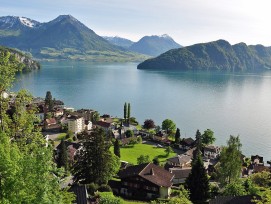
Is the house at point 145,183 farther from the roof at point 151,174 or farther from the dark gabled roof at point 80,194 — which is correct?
the dark gabled roof at point 80,194

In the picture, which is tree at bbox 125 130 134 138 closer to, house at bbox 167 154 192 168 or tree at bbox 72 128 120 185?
house at bbox 167 154 192 168

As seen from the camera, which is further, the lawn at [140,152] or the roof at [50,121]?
the roof at [50,121]

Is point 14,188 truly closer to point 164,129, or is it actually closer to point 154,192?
point 154,192

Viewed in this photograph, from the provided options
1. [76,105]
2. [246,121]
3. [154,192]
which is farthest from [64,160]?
[76,105]

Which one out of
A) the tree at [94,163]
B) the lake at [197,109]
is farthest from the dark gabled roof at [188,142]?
the tree at [94,163]

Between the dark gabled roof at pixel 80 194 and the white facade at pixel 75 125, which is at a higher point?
the dark gabled roof at pixel 80 194


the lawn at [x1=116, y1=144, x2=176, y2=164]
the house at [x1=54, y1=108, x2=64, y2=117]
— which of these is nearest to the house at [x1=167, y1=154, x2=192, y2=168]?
the lawn at [x1=116, y1=144, x2=176, y2=164]

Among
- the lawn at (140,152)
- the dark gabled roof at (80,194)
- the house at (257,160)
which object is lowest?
the house at (257,160)

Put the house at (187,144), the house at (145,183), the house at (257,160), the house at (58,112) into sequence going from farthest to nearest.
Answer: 1. the house at (58,112)
2. the house at (187,144)
3. the house at (257,160)
4. the house at (145,183)

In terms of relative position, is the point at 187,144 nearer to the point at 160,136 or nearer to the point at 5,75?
the point at 160,136
